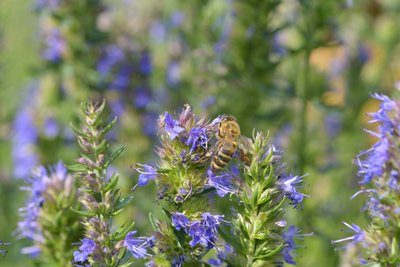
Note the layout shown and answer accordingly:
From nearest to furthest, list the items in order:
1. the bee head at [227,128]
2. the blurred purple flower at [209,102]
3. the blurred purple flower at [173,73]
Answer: the bee head at [227,128]
the blurred purple flower at [209,102]
the blurred purple flower at [173,73]

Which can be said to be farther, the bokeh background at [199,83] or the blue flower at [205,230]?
the bokeh background at [199,83]

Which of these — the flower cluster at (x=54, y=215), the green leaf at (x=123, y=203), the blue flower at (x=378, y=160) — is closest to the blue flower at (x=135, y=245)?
the green leaf at (x=123, y=203)

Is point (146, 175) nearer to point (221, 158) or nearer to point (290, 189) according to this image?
point (221, 158)

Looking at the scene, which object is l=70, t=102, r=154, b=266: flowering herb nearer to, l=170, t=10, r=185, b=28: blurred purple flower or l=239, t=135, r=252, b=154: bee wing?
l=239, t=135, r=252, b=154: bee wing

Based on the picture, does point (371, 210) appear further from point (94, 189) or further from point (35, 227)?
point (35, 227)

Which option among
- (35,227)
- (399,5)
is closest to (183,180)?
(35,227)

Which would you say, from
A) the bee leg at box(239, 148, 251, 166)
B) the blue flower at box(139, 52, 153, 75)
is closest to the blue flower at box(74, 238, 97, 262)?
the bee leg at box(239, 148, 251, 166)

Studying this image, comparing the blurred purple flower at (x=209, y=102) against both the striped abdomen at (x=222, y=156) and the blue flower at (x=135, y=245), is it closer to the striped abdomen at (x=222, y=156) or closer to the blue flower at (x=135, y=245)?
the striped abdomen at (x=222, y=156)
